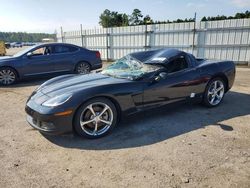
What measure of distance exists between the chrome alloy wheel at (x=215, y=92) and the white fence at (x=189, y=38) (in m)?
6.68

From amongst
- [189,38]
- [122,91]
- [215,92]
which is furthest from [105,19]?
[122,91]

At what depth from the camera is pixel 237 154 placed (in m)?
3.01

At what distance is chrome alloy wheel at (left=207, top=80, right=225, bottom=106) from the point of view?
16.0ft

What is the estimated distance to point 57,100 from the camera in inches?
131

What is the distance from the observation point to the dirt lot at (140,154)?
8.32ft

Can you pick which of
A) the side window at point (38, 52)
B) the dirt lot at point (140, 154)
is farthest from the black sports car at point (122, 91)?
the side window at point (38, 52)

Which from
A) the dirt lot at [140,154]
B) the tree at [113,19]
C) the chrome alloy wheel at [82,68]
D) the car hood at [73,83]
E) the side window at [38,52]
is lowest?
the dirt lot at [140,154]

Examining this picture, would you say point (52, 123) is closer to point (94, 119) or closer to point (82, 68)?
point (94, 119)

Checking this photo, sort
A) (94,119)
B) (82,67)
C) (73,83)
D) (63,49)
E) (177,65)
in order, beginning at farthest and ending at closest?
(82,67) → (63,49) → (177,65) → (73,83) → (94,119)

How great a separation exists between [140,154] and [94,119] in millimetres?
922

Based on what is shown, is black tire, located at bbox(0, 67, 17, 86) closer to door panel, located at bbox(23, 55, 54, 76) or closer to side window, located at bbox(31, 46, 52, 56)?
door panel, located at bbox(23, 55, 54, 76)

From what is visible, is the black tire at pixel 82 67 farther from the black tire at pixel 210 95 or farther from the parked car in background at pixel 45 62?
the black tire at pixel 210 95

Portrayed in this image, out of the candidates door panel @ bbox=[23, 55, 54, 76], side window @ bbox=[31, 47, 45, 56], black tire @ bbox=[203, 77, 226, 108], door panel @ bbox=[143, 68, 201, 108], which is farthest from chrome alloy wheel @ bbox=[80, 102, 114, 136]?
side window @ bbox=[31, 47, 45, 56]

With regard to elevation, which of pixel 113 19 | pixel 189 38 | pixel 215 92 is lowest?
pixel 215 92
